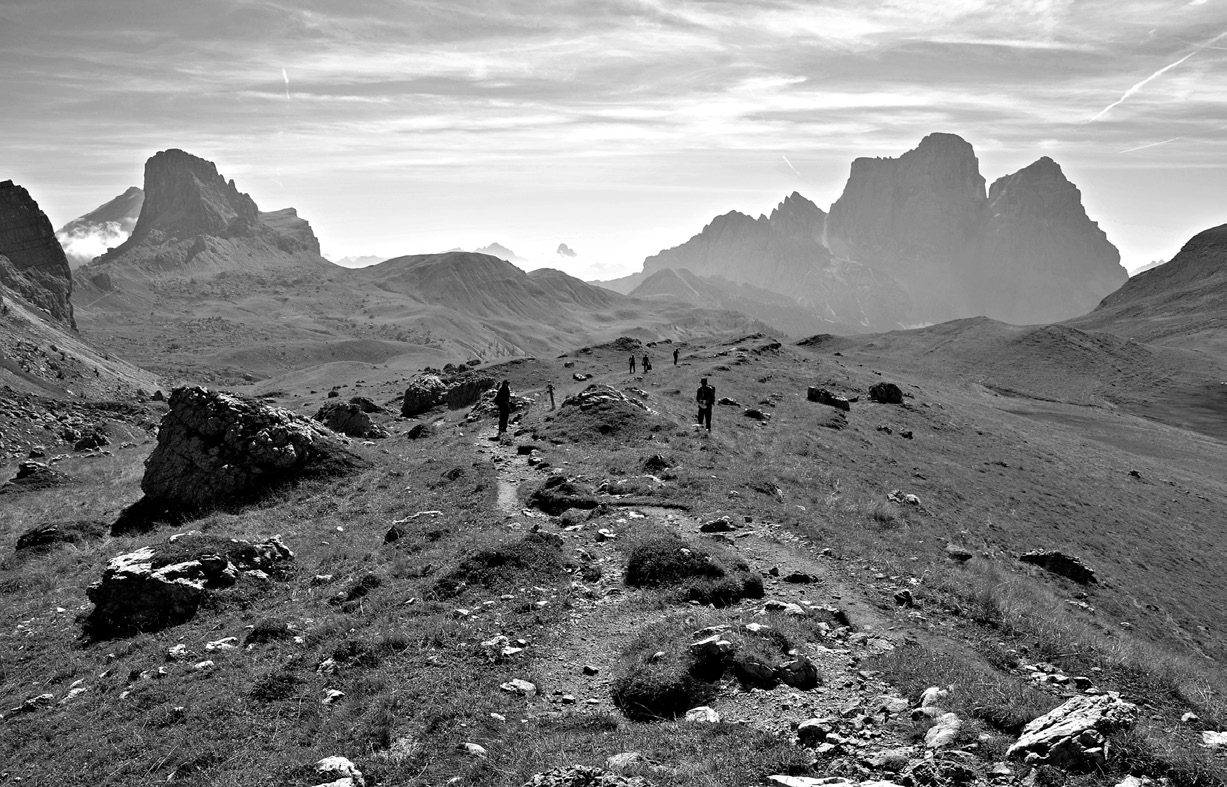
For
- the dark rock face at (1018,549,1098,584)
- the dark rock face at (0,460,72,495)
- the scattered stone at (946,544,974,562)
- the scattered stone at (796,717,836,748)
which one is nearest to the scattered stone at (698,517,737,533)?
the scattered stone at (946,544,974,562)

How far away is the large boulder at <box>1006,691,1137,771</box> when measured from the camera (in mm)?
8086

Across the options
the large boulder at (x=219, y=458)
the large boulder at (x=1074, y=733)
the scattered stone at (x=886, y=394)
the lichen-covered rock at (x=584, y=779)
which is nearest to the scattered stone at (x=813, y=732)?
the large boulder at (x=1074, y=733)

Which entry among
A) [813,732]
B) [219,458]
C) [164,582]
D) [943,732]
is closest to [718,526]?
[813,732]

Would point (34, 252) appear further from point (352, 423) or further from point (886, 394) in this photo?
point (886, 394)

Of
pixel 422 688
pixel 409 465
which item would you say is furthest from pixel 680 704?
pixel 409 465

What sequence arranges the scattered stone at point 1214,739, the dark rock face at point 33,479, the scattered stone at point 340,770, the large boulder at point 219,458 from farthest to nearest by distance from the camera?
the dark rock face at point 33,479 → the large boulder at point 219,458 → the scattered stone at point 340,770 → the scattered stone at point 1214,739

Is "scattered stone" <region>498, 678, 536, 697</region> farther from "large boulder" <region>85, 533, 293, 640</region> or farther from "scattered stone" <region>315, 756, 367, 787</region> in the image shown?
"large boulder" <region>85, 533, 293, 640</region>

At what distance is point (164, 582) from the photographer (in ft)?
53.5

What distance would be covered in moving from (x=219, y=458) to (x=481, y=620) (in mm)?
18845

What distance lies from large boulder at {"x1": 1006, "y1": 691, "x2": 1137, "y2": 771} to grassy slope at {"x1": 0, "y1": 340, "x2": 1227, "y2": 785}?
0.41 meters

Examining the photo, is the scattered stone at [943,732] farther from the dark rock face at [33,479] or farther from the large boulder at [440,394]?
the large boulder at [440,394]

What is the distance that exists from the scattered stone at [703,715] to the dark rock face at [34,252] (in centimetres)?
14102

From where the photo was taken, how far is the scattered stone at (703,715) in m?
10.1

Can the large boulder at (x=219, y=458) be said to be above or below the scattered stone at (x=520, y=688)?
above
